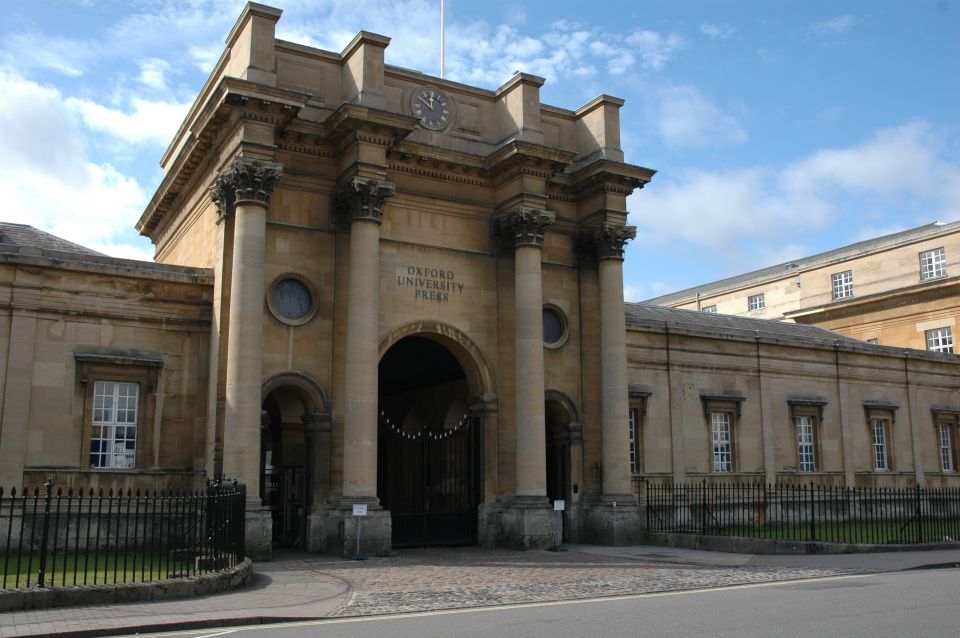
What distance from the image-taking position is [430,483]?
1048 inches

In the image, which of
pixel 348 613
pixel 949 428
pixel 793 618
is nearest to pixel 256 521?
pixel 348 613

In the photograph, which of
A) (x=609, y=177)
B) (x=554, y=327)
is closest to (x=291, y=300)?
(x=554, y=327)

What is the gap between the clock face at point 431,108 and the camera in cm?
2438

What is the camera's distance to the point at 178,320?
72.4 ft

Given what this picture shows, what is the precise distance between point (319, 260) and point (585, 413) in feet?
28.0

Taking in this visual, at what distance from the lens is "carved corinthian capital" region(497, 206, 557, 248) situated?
79.7ft

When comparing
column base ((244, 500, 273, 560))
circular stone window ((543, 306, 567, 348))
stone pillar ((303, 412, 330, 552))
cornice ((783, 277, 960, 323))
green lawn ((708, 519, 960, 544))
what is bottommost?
green lawn ((708, 519, 960, 544))

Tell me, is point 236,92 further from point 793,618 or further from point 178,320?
point 793,618

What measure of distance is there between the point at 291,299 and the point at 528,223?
6356 mm

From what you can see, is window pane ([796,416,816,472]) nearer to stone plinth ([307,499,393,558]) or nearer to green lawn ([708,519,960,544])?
green lawn ([708,519,960,544])

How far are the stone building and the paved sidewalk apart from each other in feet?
85.5

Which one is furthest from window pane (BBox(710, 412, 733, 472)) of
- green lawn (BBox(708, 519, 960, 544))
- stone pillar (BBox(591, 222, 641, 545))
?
stone pillar (BBox(591, 222, 641, 545))

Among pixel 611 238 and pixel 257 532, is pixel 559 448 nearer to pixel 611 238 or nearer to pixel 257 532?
pixel 611 238

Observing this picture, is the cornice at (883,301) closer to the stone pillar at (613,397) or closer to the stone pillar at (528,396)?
the stone pillar at (613,397)
